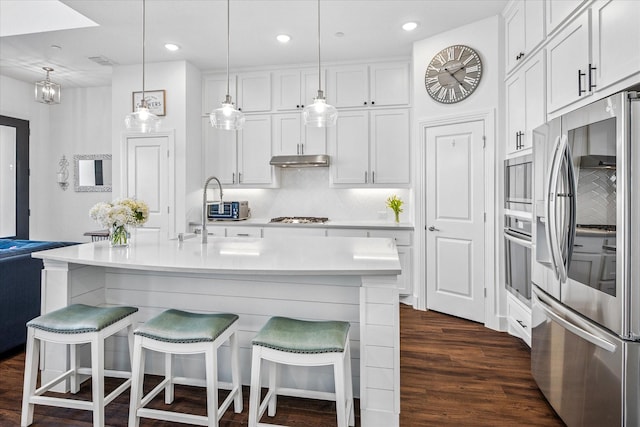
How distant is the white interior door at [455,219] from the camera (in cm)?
363

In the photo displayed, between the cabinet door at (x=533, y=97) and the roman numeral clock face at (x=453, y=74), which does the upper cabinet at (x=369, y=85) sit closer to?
the roman numeral clock face at (x=453, y=74)

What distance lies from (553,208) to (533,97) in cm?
129

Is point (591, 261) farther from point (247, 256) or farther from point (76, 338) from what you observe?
point (76, 338)

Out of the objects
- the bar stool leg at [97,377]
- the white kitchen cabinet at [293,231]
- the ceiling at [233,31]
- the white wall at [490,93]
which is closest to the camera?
the bar stool leg at [97,377]

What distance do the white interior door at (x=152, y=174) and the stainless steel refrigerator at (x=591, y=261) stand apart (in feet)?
13.3

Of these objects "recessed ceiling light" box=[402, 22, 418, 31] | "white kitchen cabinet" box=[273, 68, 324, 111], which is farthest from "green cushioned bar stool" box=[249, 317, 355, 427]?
"white kitchen cabinet" box=[273, 68, 324, 111]

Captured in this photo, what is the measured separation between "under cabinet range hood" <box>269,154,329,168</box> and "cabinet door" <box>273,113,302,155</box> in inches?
6.1

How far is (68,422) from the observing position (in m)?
2.05

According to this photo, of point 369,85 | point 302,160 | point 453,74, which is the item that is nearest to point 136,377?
point 302,160

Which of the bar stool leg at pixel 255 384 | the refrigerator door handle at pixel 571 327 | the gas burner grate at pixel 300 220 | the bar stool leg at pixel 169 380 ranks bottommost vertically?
the bar stool leg at pixel 169 380

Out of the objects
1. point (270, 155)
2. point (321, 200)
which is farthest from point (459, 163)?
point (270, 155)

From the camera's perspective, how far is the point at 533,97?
9.26 feet

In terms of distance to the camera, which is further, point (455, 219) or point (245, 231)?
point (245, 231)

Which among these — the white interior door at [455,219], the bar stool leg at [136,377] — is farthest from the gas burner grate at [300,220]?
the bar stool leg at [136,377]
